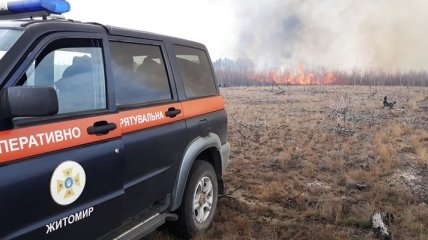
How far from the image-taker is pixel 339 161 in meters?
8.51

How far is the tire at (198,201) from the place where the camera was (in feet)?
13.6

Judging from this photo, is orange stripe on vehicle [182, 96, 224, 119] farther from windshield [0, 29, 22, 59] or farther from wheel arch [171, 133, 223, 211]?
windshield [0, 29, 22, 59]

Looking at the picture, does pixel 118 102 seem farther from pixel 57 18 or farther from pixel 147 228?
pixel 147 228

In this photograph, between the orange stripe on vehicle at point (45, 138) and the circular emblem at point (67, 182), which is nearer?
the orange stripe on vehicle at point (45, 138)

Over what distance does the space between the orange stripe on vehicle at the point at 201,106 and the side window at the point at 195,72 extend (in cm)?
8

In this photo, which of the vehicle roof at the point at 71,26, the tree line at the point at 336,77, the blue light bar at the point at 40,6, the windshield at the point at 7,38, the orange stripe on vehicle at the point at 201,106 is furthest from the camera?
the tree line at the point at 336,77

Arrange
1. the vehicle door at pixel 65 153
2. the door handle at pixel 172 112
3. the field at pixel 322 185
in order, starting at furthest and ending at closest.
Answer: the field at pixel 322 185 < the door handle at pixel 172 112 < the vehicle door at pixel 65 153

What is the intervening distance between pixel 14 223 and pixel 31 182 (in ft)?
0.75

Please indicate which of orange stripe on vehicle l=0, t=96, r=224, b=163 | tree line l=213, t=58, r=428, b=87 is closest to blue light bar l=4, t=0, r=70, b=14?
orange stripe on vehicle l=0, t=96, r=224, b=163

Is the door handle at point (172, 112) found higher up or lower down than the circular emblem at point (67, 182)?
higher up

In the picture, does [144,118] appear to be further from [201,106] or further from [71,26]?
Answer: [201,106]

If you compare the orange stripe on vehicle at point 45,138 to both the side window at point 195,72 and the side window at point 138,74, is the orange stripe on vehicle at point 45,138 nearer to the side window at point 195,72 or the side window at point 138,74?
the side window at point 138,74

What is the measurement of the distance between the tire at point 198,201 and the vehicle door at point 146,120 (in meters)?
0.40

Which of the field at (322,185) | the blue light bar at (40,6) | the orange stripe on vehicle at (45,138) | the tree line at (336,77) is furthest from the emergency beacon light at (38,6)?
the tree line at (336,77)
